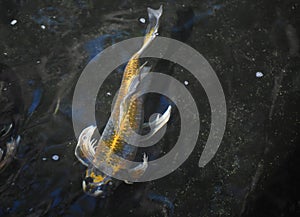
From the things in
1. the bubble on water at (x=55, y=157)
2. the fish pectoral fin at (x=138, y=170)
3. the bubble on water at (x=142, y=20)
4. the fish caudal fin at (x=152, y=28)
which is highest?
the fish caudal fin at (x=152, y=28)

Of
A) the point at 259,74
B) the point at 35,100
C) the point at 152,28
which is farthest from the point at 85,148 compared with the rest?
the point at 259,74

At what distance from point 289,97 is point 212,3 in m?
1.46

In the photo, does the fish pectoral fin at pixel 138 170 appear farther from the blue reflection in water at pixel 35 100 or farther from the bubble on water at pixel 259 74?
the bubble on water at pixel 259 74

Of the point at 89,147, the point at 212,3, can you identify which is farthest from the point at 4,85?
the point at 212,3

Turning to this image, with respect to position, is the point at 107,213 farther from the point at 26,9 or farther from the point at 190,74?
the point at 26,9

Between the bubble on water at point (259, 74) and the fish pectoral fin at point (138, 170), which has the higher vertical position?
the fish pectoral fin at point (138, 170)

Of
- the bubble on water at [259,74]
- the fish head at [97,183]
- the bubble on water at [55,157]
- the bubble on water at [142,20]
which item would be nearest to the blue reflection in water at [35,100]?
the bubble on water at [55,157]

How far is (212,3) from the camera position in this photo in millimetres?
5113

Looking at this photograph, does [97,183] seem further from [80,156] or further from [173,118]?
[173,118]

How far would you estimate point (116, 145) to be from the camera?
3.44 m

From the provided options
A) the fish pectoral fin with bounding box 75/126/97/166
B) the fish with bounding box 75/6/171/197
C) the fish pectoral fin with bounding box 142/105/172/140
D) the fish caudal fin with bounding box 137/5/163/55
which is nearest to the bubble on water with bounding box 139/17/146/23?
the fish caudal fin with bounding box 137/5/163/55

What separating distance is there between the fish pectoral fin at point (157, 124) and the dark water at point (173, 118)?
0.70ft

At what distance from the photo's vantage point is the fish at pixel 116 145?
3449 mm

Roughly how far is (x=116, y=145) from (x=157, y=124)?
566 mm
